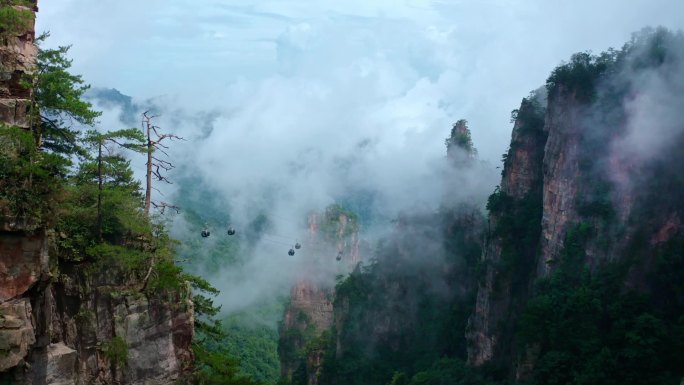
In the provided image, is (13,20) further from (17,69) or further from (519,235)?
(519,235)

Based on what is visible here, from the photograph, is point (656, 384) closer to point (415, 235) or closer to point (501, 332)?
point (501, 332)

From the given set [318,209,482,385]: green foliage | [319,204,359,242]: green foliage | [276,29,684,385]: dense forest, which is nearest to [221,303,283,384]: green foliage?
[318,209,482,385]: green foliage

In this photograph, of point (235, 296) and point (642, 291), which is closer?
point (642, 291)

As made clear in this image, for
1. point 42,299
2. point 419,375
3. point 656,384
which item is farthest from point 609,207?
point 42,299

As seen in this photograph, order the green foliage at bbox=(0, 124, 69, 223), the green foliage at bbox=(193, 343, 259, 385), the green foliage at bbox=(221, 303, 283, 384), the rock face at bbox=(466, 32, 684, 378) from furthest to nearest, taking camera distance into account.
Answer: the green foliage at bbox=(221, 303, 283, 384) → the rock face at bbox=(466, 32, 684, 378) → the green foliage at bbox=(193, 343, 259, 385) → the green foliage at bbox=(0, 124, 69, 223)

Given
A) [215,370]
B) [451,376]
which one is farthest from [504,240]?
[215,370]

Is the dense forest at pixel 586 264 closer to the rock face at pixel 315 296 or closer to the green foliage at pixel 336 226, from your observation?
the rock face at pixel 315 296

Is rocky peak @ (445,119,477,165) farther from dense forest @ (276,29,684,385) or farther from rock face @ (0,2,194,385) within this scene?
rock face @ (0,2,194,385)
